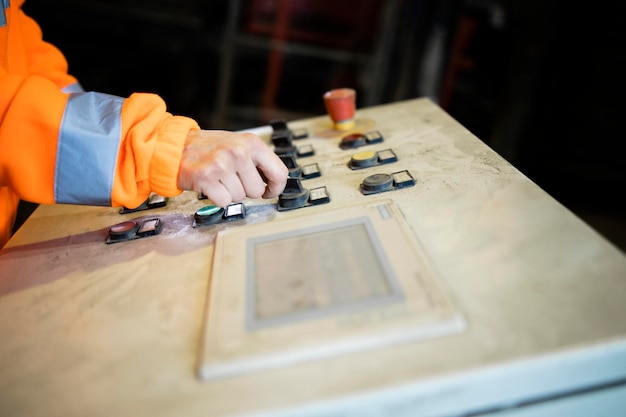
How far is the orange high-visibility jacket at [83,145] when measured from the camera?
0.75 meters

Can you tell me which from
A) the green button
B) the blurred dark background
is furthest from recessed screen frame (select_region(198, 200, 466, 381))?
the blurred dark background

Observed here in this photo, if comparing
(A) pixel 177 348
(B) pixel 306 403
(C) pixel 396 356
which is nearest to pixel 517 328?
(C) pixel 396 356

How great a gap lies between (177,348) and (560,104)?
214 centimetres

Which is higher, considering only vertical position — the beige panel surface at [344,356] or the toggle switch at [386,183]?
the toggle switch at [386,183]

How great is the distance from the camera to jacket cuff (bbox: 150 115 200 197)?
78 cm

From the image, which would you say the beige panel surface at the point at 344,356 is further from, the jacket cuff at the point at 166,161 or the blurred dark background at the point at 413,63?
the blurred dark background at the point at 413,63

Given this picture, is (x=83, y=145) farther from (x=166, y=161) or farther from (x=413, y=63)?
(x=413, y=63)

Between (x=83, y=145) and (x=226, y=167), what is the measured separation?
0.74ft

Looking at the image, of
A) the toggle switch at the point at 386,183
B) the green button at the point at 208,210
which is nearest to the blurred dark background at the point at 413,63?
the toggle switch at the point at 386,183

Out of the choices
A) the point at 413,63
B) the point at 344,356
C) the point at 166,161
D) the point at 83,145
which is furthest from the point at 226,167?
the point at 413,63

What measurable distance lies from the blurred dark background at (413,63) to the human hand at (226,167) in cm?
167

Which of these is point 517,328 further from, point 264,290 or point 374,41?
point 374,41

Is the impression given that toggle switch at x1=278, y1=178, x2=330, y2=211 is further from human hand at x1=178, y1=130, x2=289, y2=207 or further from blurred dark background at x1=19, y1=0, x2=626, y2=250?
blurred dark background at x1=19, y1=0, x2=626, y2=250

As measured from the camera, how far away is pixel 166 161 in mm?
776
